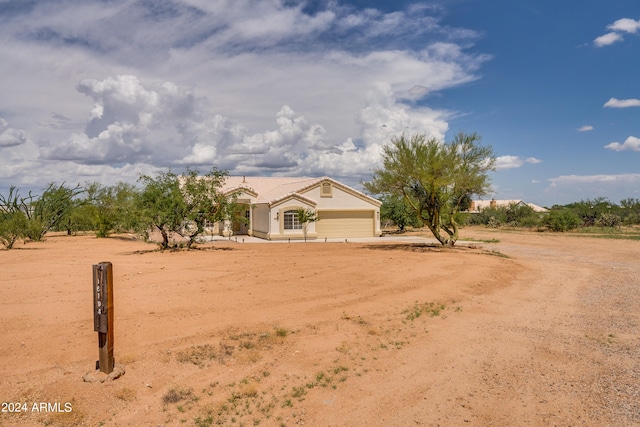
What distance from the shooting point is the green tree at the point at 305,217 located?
31922 mm

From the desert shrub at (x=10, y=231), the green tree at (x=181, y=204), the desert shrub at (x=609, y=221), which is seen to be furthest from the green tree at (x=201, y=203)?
the desert shrub at (x=609, y=221)

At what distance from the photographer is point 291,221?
3219 cm

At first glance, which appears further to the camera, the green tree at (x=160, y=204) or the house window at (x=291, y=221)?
the house window at (x=291, y=221)

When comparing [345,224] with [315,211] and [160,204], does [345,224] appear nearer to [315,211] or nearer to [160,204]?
[315,211]

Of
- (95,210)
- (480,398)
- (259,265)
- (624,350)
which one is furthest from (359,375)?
(95,210)

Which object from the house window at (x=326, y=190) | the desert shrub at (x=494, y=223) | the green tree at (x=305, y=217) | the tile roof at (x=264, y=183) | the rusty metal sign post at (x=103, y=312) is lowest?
the rusty metal sign post at (x=103, y=312)

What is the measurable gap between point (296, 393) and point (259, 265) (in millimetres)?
10967

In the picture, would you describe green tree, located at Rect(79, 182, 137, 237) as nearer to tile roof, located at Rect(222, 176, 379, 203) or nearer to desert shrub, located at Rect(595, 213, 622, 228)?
tile roof, located at Rect(222, 176, 379, 203)

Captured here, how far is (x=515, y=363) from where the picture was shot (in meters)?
7.43

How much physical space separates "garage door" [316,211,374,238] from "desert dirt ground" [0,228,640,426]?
63.5 ft

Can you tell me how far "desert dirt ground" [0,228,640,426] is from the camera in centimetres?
577

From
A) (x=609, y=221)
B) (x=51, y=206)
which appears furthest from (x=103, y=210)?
(x=609, y=221)

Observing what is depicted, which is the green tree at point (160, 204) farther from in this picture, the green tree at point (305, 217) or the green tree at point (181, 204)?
the green tree at point (305, 217)

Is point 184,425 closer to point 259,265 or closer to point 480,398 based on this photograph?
point 480,398
